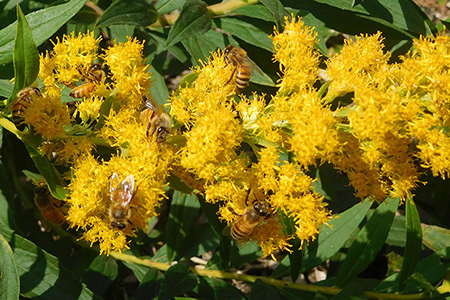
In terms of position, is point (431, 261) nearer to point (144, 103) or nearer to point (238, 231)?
point (238, 231)

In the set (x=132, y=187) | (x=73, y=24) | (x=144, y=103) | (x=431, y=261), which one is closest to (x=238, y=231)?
(x=132, y=187)

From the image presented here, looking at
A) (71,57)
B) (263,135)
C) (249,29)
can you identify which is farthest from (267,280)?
(71,57)

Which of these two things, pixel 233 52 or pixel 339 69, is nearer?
pixel 339 69

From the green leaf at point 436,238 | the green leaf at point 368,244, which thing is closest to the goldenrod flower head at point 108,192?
the green leaf at point 368,244

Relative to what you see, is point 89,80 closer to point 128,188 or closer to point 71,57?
point 71,57

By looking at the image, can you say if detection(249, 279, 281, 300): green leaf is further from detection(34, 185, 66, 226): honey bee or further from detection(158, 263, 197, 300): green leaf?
detection(34, 185, 66, 226): honey bee
